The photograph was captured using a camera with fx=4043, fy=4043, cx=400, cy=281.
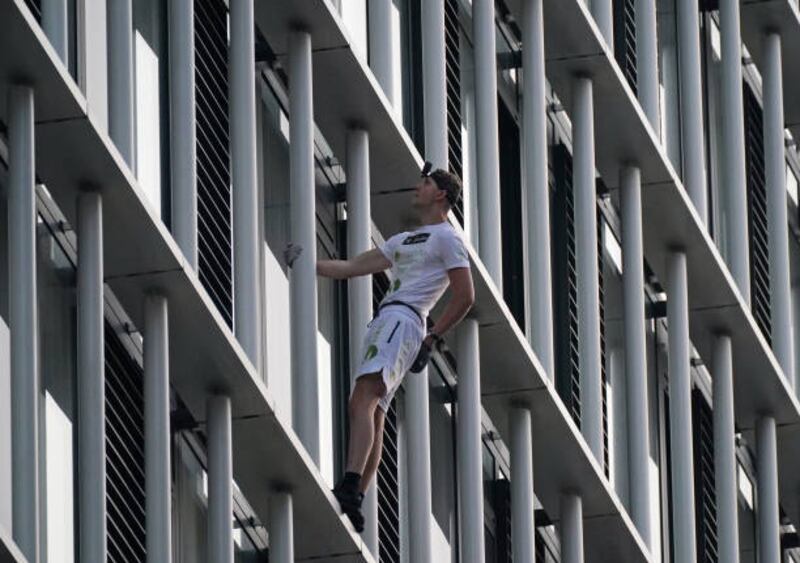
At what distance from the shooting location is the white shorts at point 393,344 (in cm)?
2878

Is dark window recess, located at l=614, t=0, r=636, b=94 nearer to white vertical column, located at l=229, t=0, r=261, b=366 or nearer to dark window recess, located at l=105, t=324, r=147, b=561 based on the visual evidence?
white vertical column, located at l=229, t=0, r=261, b=366

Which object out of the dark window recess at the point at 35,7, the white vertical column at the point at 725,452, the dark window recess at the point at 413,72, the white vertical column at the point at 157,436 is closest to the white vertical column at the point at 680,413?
the white vertical column at the point at 725,452

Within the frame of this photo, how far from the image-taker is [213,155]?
3127cm

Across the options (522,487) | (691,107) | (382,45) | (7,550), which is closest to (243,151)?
(382,45)

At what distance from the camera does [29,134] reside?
27.9 m

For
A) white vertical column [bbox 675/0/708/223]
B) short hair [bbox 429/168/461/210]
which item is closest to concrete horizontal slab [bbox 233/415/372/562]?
short hair [bbox 429/168/461/210]

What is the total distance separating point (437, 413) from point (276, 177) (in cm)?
347

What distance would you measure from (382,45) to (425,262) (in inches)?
196

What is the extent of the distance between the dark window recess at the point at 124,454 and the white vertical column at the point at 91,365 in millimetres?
728

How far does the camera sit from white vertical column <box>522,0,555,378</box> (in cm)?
3584

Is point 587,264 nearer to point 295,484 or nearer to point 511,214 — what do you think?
point 511,214

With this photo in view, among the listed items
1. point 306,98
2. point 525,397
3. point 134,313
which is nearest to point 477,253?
point 525,397

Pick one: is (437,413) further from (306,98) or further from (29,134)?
(29,134)

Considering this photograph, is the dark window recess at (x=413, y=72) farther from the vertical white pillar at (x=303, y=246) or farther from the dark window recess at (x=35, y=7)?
the dark window recess at (x=35, y=7)
